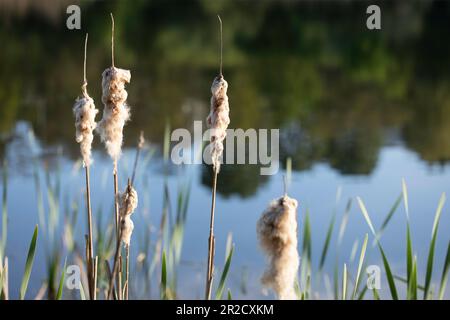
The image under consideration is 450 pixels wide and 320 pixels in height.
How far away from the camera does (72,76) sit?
13820 millimetres

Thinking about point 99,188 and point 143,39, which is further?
point 143,39

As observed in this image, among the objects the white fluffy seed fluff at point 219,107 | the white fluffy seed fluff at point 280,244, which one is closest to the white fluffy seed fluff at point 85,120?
the white fluffy seed fluff at point 219,107

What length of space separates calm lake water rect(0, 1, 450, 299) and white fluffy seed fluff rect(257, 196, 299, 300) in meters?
1.42

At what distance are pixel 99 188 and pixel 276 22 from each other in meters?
18.6

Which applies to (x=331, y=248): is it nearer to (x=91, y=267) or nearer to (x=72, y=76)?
(x=91, y=267)

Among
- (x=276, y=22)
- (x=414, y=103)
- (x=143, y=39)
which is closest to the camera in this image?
(x=414, y=103)

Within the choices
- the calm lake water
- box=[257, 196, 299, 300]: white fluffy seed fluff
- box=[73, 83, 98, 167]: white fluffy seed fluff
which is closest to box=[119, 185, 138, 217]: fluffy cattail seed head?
box=[73, 83, 98, 167]: white fluffy seed fluff

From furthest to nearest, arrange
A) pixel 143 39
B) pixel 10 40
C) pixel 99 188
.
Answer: pixel 143 39 → pixel 10 40 → pixel 99 188

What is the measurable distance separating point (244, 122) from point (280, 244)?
31.1 feet

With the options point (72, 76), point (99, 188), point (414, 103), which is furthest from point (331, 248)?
point (72, 76)

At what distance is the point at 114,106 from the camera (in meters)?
1.89

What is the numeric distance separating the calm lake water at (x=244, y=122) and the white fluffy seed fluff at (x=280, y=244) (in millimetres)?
1418

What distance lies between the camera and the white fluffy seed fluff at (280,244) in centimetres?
148

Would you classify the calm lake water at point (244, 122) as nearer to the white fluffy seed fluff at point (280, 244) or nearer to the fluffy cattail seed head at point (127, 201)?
the fluffy cattail seed head at point (127, 201)
